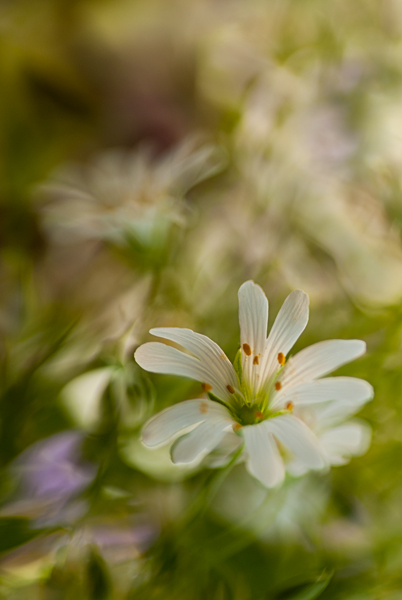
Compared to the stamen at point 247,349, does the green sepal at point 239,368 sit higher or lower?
lower

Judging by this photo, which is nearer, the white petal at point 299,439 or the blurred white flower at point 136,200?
the white petal at point 299,439

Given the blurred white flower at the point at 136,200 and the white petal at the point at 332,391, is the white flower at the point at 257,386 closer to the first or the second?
the white petal at the point at 332,391

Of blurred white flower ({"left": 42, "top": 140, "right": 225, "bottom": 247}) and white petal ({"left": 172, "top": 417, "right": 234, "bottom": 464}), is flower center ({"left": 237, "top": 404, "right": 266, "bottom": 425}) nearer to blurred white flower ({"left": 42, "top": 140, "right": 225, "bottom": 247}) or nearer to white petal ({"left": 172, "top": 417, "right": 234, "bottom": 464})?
white petal ({"left": 172, "top": 417, "right": 234, "bottom": 464})

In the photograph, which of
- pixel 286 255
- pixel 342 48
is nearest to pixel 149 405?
pixel 286 255

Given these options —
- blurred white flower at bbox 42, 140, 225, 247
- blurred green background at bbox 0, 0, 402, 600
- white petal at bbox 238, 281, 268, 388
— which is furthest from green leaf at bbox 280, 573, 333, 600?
blurred white flower at bbox 42, 140, 225, 247

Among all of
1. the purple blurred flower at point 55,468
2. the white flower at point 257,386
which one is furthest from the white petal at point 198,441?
the purple blurred flower at point 55,468

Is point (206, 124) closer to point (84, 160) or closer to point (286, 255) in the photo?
point (84, 160)
